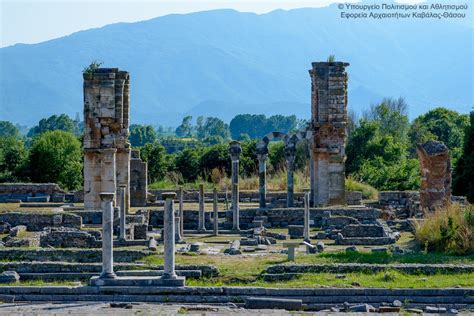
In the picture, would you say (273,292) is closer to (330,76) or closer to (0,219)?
(0,219)

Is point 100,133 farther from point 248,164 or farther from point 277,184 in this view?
point 248,164

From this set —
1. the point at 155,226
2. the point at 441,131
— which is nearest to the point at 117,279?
the point at 155,226

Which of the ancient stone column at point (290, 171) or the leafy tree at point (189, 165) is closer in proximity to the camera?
the ancient stone column at point (290, 171)

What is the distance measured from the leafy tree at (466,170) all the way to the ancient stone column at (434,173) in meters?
12.3

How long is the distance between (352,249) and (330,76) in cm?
1230

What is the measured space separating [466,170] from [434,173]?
13523 mm

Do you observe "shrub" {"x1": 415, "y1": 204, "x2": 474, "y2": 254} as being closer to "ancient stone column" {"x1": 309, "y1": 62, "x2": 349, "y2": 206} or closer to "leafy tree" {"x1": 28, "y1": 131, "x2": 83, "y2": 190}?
"ancient stone column" {"x1": 309, "y1": 62, "x2": 349, "y2": 206}

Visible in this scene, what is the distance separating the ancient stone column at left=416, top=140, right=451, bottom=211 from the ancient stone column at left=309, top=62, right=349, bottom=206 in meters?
5.65

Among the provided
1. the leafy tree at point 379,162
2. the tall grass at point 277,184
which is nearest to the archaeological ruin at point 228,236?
the tall grass at point 277,184

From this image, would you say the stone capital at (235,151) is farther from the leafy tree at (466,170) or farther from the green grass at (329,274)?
the leafy tree at (466,170)

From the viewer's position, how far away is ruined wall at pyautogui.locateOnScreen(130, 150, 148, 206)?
3703 centimetres

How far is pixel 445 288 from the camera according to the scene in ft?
58.7

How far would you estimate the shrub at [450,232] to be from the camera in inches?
882

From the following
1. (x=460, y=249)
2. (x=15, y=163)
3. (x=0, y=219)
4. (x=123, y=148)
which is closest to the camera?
(x=460, y=249)
